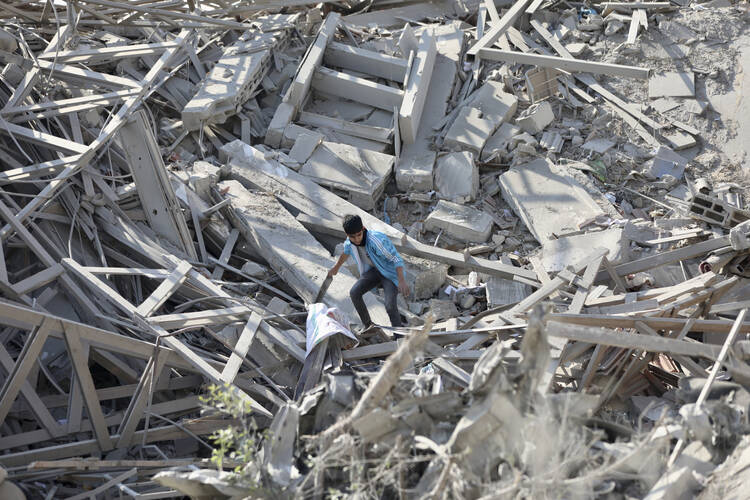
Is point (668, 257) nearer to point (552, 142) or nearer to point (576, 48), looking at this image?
point (552, 142)

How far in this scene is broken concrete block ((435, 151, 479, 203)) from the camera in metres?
9.52

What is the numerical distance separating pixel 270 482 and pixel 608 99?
8358 mm

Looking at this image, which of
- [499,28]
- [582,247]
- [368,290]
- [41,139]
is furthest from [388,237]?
[499,28]

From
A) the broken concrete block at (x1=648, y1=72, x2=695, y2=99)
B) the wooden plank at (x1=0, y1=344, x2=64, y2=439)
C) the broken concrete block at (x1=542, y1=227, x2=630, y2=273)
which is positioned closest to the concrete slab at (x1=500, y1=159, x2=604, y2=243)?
the broken concrete block at (x1=542, y1=227, x2=630, y2=273)

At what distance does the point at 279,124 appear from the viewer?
1020 centimetres

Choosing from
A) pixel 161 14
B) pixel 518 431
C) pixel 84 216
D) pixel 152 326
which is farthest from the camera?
pixel 161 14

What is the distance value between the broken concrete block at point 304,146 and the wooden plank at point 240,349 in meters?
3.64

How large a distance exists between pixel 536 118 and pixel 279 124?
11.6 ft

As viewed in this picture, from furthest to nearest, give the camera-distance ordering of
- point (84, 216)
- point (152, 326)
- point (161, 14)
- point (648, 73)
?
point (648, 73) → point (161, 14) → point (84, 216) → point (152, 326)

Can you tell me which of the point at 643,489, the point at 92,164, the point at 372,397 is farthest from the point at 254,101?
the point at 643,489

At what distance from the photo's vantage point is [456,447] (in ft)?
12.9

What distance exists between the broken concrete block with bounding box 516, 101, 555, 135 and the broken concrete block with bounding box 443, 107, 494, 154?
50 cm

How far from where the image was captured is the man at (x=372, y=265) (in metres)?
6.65

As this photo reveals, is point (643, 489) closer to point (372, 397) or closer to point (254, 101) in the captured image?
point (372, 397)
